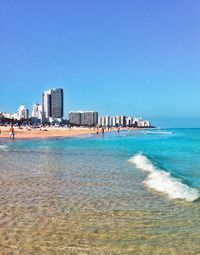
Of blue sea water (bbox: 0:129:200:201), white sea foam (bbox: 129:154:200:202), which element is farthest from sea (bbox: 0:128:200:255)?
blue sea water (bbox: 0:129:200:201)

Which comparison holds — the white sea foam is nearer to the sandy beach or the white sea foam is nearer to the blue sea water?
the blue sea water

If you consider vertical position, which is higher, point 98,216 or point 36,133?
point 98,216

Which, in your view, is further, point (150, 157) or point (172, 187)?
point (150, 157)

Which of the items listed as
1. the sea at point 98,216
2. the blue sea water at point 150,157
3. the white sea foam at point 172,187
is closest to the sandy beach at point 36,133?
the blue sea water at point 150,157

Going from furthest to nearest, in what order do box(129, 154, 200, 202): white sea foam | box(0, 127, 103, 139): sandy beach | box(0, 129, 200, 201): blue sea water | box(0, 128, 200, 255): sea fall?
box(0, 127, 103, 139): sandy beach < box(0, 129, 200, 201): blue sea water < box(129, 154, 200, 202): white sea foam < box(0, 128, 200, 255): sea

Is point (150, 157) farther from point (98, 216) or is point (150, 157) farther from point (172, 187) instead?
point (98, 216)

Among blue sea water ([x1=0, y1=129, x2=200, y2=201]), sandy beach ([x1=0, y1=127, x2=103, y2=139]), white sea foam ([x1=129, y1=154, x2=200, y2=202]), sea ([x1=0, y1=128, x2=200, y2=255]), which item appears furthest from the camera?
sandy beach ([x1=0, y1=127, x2=103, y2=139])

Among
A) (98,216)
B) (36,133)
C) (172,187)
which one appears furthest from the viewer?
(36,133)

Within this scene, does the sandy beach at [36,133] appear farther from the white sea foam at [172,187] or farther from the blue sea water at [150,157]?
the white sea foam at [172,187]

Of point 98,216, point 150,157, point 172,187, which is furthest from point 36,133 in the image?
point 98,216

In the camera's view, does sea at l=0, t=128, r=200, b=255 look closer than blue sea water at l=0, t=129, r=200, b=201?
Yes

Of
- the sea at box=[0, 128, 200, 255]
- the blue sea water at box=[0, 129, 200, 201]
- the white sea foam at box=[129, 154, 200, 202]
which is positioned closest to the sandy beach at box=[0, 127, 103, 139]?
the blue sea water at box=[0, 129, 200, 201]

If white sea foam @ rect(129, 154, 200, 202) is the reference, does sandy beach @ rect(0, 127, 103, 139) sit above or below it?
below

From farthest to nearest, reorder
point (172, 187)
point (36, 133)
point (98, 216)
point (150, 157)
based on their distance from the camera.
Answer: point (36, 133) < point (150, 157) < point (172, 187) < point (98, 216)
